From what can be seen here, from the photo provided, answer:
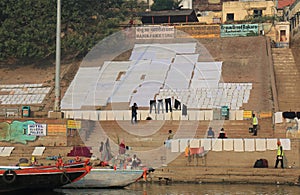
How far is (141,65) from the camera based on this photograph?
44688 millimetres

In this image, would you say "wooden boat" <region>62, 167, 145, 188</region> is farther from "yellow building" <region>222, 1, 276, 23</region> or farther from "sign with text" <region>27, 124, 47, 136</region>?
"yellow building" <region>222, 1, 276, 23</region>

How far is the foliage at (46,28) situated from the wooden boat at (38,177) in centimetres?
2630

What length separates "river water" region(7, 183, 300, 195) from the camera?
2189 centimetres

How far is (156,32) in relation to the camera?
5334 cm

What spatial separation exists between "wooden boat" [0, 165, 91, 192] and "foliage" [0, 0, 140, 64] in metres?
26.3

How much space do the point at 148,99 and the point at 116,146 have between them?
8982 millimetres

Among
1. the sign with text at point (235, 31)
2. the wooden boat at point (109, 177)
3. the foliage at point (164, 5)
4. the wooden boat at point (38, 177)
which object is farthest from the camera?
the foliage at point (164, 5)

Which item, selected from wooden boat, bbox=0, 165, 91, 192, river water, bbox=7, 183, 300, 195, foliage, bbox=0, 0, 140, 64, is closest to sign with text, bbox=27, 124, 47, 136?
river water, bbox=7, 183, 300, 195

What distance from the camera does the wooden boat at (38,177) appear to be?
67.8ft

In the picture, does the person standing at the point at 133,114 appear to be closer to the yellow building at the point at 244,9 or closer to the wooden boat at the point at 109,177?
the wooden boat at the point at 109,177

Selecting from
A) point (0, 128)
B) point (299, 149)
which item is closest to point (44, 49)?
point (0, 128)

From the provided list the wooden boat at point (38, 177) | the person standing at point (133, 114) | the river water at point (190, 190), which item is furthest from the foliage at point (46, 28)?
the wooden boat at point (38, 177)

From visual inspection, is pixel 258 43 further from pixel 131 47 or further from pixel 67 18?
pixel 67 18

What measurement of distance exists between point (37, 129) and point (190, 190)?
9441 mm
